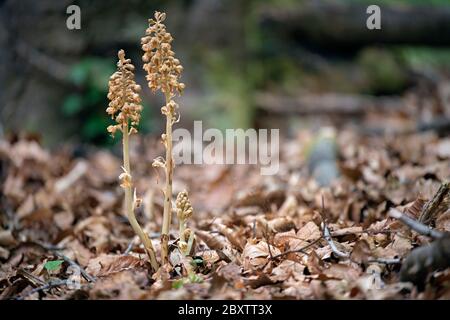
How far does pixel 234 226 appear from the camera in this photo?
2.71 metres

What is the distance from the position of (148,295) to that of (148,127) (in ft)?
13.7

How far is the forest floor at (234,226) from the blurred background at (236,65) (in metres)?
0.74

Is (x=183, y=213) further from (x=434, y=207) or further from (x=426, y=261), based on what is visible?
(x=434, y=207)

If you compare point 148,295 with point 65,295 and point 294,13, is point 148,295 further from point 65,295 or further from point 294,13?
point 294,13

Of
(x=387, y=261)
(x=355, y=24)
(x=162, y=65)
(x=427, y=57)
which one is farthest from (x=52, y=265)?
(x=427, y=57)

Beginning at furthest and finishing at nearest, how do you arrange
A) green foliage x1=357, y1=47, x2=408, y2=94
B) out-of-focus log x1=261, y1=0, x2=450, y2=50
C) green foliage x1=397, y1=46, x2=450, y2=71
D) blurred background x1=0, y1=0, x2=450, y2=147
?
green foliage x1=397, y1=46, x2=450, y2=71
green foliage x1=357, y1=47, x2=408, y2=94
out-of-focus log x1=261, y1=0, x2=450, y2=50
blurred background x1=0, y1=0, x2=450, y2=147

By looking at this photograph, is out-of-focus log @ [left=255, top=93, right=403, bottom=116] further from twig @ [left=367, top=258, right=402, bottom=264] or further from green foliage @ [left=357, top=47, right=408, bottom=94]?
twig @ [left=367, top=258, right=402, bottom=264]

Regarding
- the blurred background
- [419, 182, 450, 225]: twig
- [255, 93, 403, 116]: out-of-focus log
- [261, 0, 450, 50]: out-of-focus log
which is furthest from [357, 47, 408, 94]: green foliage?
[419, 182, 450, 225]: twig

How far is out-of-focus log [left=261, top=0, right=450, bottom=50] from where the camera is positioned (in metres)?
6.85

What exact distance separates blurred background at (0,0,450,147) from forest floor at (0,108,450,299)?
2.44 ft

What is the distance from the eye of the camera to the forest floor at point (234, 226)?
190 cm

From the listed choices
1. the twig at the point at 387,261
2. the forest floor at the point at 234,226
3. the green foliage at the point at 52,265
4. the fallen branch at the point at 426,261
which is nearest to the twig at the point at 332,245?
the forest floor at the point at 234,226

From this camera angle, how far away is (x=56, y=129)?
5777mm

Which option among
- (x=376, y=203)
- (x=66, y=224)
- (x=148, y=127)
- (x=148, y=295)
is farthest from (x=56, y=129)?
(x=148, y=295)
